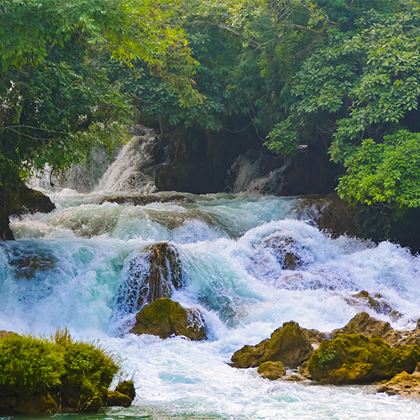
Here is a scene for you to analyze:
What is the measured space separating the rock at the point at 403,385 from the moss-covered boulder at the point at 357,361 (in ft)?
1.03

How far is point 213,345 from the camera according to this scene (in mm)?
13883

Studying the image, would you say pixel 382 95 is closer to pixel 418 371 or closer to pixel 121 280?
pixel 121 280

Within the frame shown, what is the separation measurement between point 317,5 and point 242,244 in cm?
915

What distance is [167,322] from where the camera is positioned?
14180mm

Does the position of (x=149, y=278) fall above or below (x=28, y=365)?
above

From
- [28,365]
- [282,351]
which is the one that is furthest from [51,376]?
[282,351]

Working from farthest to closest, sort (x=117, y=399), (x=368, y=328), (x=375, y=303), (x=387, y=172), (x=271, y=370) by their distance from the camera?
1. (x=387, y=172)
2. (x=375, y=303)
3. (x=368, y=328)
4. (x=271, y=370)
5. (x=117, y=399)

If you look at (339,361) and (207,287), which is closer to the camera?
(339,361)

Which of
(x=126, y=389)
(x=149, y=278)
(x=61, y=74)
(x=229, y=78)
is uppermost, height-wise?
(x=229, y=78)

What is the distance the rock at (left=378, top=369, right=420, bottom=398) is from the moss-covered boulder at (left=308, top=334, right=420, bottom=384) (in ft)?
1.03

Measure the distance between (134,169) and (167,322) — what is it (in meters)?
15.3

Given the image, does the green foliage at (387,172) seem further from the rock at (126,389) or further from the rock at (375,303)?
the rock at (126,389)

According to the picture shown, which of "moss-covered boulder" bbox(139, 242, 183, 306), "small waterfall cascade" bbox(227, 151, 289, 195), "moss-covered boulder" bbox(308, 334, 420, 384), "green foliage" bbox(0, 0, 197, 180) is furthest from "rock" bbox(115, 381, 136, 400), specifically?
"small waterfall cascade" bbox(227, 151, 289, 195)

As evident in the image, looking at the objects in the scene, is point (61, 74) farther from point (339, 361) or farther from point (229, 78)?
point (229, 78)
